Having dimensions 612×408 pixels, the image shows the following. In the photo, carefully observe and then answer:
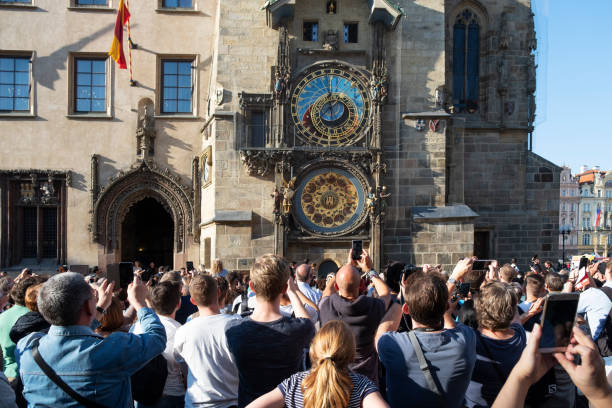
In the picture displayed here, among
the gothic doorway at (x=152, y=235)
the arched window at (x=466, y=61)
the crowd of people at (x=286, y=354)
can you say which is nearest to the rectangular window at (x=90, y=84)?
the gothic doorway at (x=152, y=235)

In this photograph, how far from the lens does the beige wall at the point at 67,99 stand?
19.1 m

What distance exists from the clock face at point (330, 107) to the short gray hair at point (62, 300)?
47.1 feet

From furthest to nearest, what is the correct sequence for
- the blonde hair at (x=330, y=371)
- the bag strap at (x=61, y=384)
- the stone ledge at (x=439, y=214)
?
the stone ledge at (x=439, y=214) < the bag strap at (x=61, y=384) < the blonde hair at (x=330, y=371)

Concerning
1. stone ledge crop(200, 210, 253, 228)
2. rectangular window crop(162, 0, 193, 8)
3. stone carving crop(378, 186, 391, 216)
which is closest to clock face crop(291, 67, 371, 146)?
stone carving crop(378, 186, 391, 216)

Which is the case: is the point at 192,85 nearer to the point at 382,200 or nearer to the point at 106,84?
the point at 106,84

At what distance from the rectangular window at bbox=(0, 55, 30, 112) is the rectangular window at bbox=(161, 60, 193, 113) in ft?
14.2

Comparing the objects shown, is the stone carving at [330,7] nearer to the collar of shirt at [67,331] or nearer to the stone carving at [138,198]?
the stone carving at [138,198]

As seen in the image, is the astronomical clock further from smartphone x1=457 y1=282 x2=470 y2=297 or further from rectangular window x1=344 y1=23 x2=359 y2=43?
smartphone x1=457 y1=282 x2=470 y2=297

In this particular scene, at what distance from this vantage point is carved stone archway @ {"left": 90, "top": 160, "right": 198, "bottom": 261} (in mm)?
19109

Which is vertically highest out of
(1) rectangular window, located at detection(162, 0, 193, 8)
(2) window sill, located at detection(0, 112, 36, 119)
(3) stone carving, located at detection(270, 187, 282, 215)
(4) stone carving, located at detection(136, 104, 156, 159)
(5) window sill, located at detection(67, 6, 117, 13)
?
(1) rectangular window, located at detection(162, 0, 193, 8)

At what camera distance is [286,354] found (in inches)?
151

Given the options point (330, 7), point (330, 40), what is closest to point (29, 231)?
point (330, 40)

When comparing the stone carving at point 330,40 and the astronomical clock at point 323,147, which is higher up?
the stone carving at point 330,40

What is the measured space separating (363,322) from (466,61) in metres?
17.7
